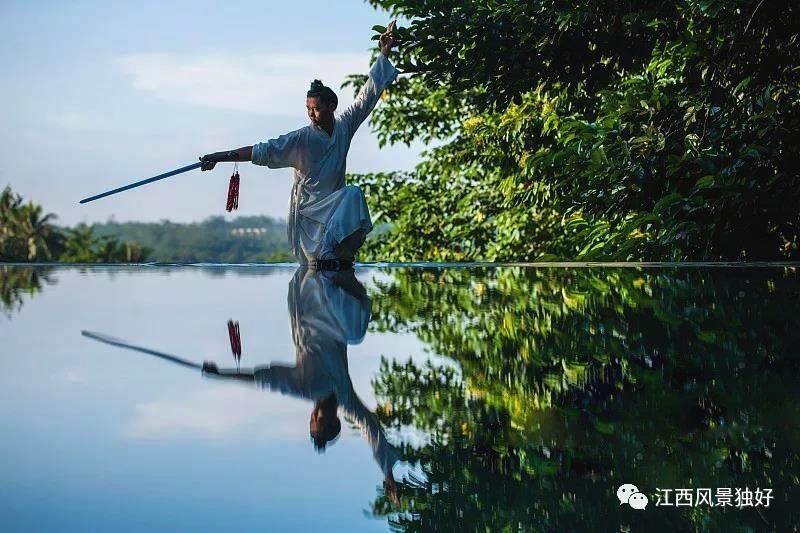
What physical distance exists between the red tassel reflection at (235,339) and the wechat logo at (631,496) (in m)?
1.72

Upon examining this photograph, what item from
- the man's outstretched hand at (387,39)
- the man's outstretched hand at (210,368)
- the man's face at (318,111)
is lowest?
the man's outstretched hand at (210,368)

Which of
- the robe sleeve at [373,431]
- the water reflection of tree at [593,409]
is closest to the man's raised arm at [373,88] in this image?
the water reflection of tree at [593,409]

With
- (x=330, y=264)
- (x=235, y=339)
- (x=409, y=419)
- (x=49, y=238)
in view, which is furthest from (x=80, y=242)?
(x=409, y=419)

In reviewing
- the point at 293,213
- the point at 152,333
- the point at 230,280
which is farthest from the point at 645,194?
the point at 152,333

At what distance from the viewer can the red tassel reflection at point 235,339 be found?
342 centimetres

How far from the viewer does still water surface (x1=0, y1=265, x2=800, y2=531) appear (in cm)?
157

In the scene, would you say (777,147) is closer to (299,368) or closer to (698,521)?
(299,368)

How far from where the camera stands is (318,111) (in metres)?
8.19

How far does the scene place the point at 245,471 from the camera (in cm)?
178

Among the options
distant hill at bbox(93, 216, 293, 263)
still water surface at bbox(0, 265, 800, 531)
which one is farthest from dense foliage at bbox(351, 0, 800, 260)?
distant hill at bbox(93, 216, 293, 263)

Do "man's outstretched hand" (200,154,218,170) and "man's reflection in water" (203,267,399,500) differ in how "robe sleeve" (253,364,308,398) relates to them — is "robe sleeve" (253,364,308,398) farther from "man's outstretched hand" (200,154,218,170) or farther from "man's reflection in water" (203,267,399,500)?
"man's outstretched hand" (200,154,218,170)

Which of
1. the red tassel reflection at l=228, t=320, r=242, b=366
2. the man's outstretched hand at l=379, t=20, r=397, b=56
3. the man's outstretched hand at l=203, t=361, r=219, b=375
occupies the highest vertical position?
the man's outstretched hand at l=379, t=20, r=397, b=56

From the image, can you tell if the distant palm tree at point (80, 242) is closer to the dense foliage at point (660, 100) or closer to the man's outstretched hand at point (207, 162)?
the dense foliage at point (660, 100)

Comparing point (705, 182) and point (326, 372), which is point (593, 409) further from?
point (705, 182)
